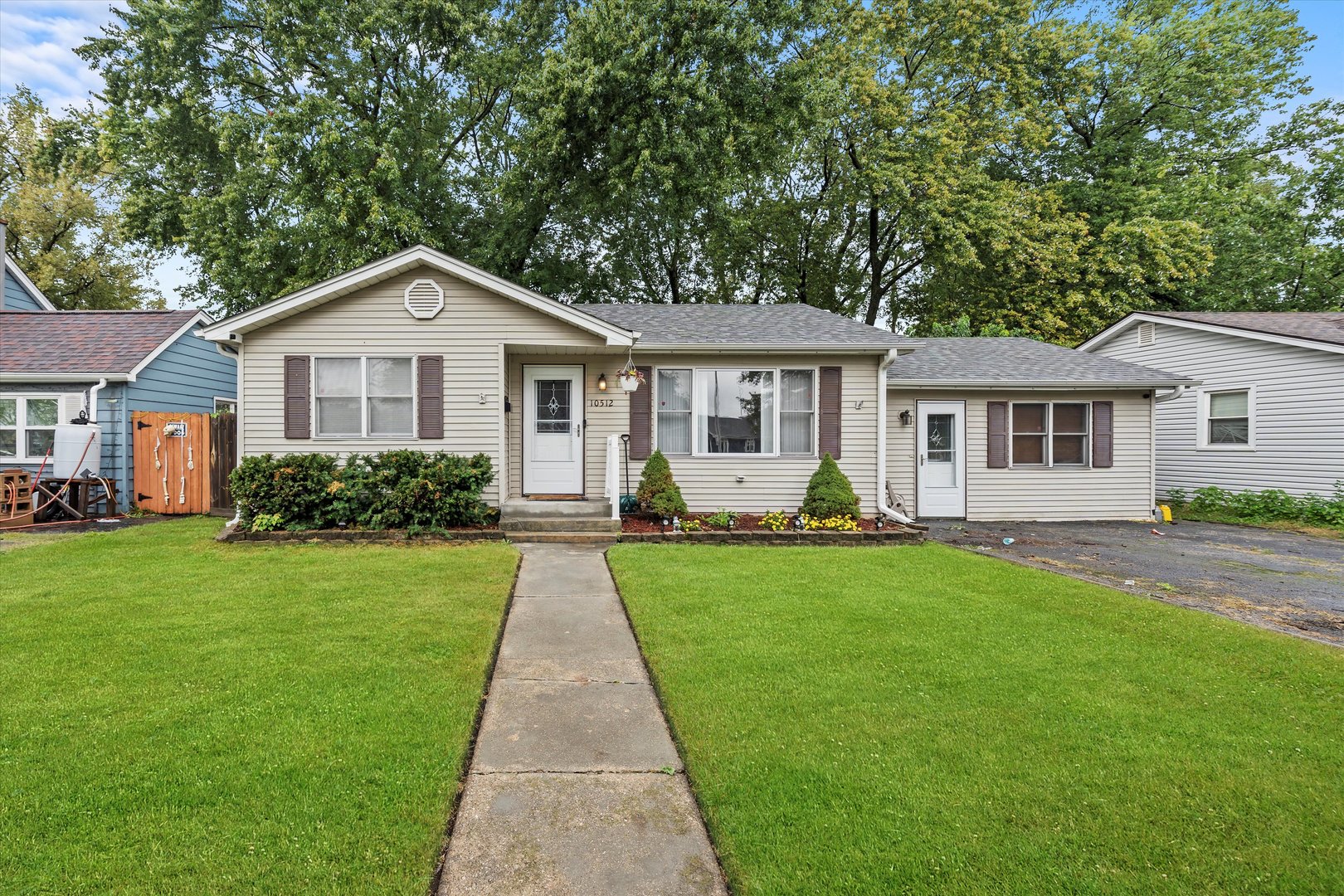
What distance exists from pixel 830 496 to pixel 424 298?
22.4 feet

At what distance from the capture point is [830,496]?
9.23 m

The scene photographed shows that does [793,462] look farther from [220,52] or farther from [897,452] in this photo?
[220,52]

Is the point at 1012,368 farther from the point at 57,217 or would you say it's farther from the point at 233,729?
the point at 57,217

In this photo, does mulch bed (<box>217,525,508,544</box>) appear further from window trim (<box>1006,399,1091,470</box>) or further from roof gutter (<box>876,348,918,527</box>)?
window trim (<box>1006,399,1091,470</box>)

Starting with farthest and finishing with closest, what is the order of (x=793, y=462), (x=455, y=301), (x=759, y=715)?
(x=793, y=462) < (x=455, y=301) < (x=759, y=715)

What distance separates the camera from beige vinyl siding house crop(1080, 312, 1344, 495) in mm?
10883

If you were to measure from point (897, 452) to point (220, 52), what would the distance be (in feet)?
65.6

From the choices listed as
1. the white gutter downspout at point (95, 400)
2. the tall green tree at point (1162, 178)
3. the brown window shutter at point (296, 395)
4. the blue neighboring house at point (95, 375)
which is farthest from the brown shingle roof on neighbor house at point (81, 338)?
the tall green tree at point (1162, 178)

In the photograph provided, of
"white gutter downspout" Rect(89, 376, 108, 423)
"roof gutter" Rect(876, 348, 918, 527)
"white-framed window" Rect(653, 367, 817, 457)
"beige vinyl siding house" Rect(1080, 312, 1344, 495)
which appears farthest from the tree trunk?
"white gutter downspout" Rect(89, 376, 108, 423)

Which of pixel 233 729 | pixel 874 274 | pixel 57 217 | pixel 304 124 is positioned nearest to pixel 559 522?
pixel 233 729

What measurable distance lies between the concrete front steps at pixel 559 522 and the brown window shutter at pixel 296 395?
324cm

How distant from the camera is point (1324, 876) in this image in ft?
6.99

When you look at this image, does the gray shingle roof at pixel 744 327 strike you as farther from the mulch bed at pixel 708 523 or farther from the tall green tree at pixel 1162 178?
the tall green tree at pixel 1162 178

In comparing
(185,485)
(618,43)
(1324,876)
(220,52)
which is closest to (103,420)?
(185,485)
